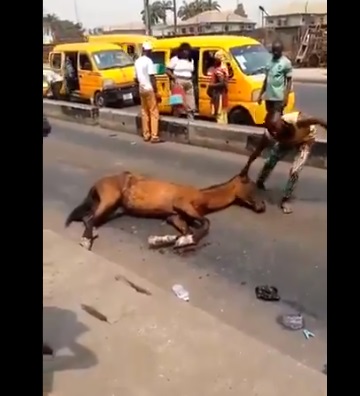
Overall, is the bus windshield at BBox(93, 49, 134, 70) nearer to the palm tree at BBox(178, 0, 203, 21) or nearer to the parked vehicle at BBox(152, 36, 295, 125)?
the parked vehicle at BBox(152, 36, 295, 125)

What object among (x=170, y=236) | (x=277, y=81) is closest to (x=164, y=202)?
(x=170, y=236)

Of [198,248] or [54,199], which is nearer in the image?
[198,248]

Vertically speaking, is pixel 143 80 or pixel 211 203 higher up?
pixel 143 80

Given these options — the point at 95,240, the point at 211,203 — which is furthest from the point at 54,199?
the point at 211,203

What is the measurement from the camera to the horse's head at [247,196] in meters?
6.47

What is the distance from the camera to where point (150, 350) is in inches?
147

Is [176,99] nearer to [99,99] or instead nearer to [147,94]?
[147,94]

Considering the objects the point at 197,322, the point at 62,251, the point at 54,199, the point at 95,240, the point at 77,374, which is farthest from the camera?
the point at 54,199

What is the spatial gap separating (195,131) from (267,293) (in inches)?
245

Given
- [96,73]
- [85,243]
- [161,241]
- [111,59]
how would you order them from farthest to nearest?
[111,59] → [96,73] → [85,243] → [161,241]
